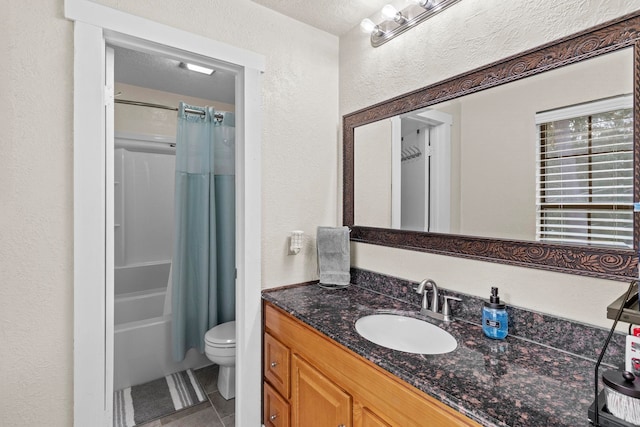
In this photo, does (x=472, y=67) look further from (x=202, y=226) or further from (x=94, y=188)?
(x=202, y=226)

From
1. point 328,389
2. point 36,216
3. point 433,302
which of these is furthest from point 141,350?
point 433,302

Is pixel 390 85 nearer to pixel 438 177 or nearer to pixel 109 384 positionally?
pixel 438 177

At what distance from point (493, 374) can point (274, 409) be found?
44.9 inches

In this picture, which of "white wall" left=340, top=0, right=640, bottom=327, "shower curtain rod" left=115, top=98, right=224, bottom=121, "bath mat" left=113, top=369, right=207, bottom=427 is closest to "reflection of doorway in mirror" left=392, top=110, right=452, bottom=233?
"white wall" left=340, top=0, right=640, bottom=327

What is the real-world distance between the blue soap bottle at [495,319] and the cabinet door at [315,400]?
→ 21.5 inches

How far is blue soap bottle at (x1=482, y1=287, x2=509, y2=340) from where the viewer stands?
112cm

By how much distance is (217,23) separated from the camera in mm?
1596

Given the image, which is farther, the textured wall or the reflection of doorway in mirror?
the reflection of doorway in mirror

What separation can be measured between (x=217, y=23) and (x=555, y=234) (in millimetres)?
1720

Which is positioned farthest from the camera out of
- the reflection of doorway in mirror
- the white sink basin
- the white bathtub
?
the white bathtub

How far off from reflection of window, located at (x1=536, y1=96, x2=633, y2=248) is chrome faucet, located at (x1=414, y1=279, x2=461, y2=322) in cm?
44

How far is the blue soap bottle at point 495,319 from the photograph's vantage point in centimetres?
112

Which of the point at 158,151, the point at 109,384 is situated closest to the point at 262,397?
the point at 109,384

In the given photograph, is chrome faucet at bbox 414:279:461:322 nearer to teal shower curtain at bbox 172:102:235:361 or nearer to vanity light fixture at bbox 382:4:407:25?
vanity light fixture at bbox 382:4:407:25
